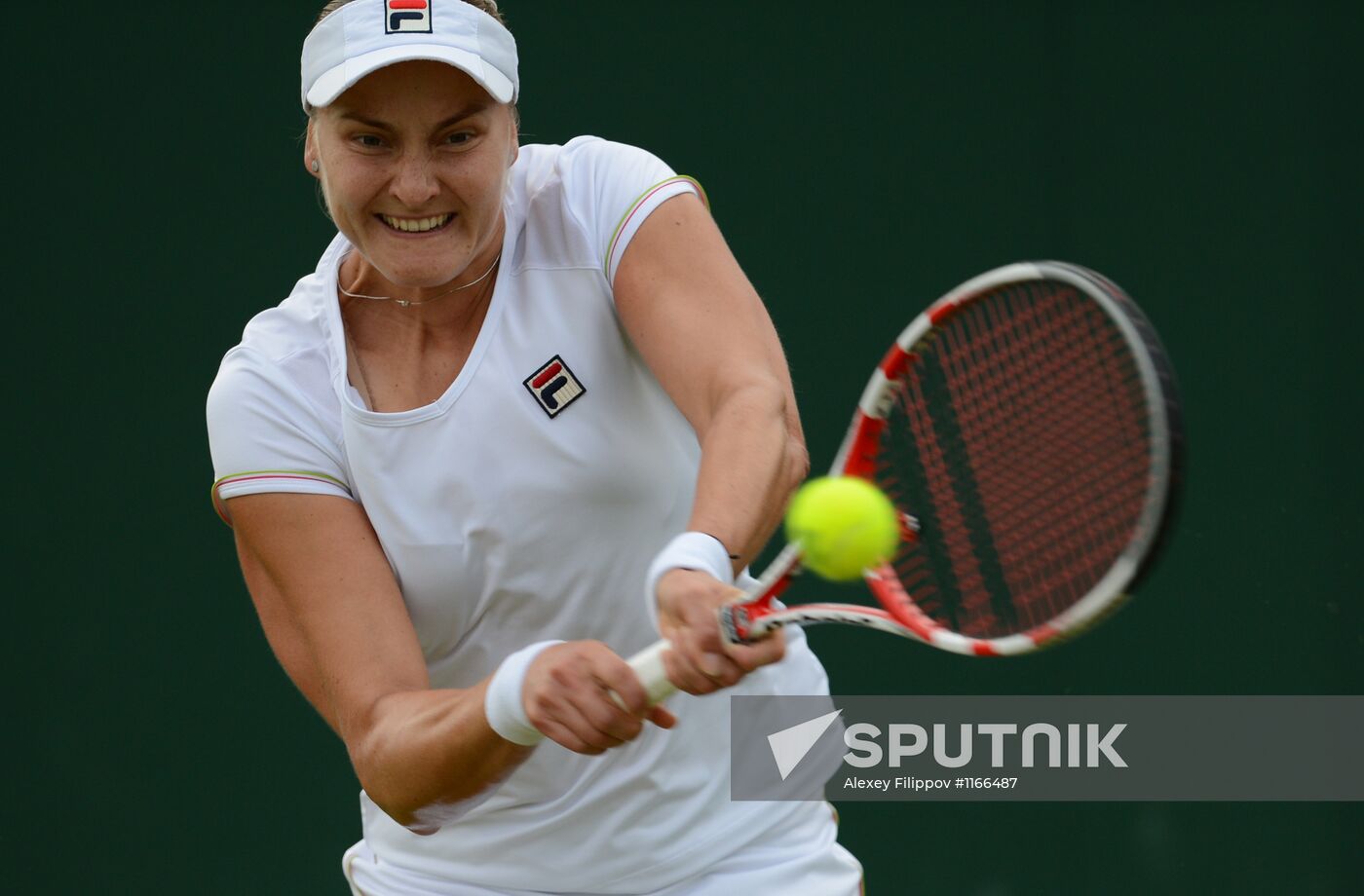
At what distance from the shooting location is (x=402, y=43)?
6.31 ft

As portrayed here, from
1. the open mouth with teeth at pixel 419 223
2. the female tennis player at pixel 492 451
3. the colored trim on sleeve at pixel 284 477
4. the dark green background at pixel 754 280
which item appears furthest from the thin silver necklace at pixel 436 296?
the dark green background at pixel 754 280

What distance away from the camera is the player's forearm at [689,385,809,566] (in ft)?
5.95

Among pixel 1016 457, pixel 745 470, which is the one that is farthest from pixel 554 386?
pixel 1016 457

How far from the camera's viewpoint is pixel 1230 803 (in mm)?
3514

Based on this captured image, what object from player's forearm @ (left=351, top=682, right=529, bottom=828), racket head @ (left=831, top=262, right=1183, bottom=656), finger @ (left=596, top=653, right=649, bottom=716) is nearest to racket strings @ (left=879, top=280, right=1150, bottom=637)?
racket head @ (left=831, top=262, right=1183, bottom=656)

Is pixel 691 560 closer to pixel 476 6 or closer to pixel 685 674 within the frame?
pixel 685 674

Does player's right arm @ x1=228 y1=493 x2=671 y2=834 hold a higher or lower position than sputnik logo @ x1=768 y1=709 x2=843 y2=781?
higher

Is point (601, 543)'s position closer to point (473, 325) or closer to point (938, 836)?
point (473, 325)

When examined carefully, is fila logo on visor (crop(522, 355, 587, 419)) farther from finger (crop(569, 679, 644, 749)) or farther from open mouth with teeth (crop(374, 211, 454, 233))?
finger (crop(569, 679, 644, 749))

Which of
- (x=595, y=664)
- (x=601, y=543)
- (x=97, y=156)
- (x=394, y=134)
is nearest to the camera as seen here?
(x=595, y=664)

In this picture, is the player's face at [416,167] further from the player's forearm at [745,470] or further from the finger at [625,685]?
the finger at [625,685]

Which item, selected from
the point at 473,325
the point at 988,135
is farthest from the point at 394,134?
the point at 988,135

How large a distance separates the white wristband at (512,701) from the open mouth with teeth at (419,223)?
0.50 meters

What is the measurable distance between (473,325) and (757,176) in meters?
1.51
